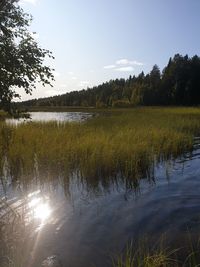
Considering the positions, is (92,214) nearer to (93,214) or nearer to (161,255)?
(93,214)

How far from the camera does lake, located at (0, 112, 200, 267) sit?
617 cm

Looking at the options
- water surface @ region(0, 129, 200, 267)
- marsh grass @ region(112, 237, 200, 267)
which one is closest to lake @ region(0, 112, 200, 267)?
water surface @ region(0, 129, 200, 267)

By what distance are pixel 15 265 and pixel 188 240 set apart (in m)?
3.09

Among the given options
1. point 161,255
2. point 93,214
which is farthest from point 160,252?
point 93,214

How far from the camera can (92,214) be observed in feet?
25.9

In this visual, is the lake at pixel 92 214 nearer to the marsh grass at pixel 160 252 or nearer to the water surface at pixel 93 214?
the water surface at pixel 93 214

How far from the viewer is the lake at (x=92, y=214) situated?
20.2ft

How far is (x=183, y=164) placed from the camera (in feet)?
45.0

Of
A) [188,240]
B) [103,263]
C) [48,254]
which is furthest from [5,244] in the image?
[188,240]

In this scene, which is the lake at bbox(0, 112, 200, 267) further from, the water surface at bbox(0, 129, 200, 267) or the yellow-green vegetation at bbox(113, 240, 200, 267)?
the yellow-green vegetation at bbox(113, 240, 200, 267)

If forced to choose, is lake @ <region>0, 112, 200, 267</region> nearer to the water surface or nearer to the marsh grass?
the water surface

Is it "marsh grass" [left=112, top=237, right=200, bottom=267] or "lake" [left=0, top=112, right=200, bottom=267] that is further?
"lake" [left=0, top=112, right=200, bottom=267]

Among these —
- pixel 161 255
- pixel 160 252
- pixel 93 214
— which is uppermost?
pixel 161 255

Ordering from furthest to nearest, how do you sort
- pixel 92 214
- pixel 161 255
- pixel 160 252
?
pixel 92 214
pixel 160 252
pixel 161 255
